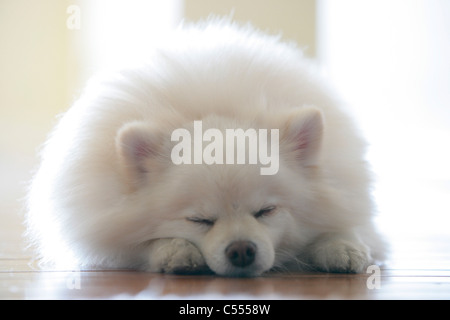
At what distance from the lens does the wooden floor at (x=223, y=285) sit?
191 centimetres

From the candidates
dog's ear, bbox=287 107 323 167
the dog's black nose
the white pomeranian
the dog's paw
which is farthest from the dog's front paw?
dog's ear, bbox=287 107 323 167

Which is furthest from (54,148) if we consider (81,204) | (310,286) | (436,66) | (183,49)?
(436,66)

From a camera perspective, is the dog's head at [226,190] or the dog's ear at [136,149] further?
the dog's ear at [136,149]

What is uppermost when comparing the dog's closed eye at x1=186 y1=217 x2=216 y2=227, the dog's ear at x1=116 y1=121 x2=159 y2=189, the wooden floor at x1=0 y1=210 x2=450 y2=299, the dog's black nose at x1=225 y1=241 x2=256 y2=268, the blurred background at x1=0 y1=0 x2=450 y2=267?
the blurred background at x1=0 y1=0 x2=450 y2=267

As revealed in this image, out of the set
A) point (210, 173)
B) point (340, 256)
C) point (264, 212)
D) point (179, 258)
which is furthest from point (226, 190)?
point (340, 256)

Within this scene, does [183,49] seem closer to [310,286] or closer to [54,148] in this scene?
[54,148]

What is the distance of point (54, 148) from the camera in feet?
9.59

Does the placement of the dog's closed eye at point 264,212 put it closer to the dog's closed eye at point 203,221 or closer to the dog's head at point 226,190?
the dog's head at point 226,190

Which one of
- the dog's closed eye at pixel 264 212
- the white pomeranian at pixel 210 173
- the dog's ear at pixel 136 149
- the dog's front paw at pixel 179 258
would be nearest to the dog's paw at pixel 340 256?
the white pomeranian at pixel 210 173

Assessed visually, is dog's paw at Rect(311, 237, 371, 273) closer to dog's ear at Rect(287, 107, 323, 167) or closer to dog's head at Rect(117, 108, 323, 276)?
dog's head at Rect(117, 108, 323, 276)

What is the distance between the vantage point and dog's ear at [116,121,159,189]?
2.38 m

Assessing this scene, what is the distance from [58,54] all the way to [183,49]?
5.07m

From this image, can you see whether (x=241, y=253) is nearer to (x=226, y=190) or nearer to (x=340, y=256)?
(x=226, y=190)

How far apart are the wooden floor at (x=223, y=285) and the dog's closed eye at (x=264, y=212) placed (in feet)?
0.72
